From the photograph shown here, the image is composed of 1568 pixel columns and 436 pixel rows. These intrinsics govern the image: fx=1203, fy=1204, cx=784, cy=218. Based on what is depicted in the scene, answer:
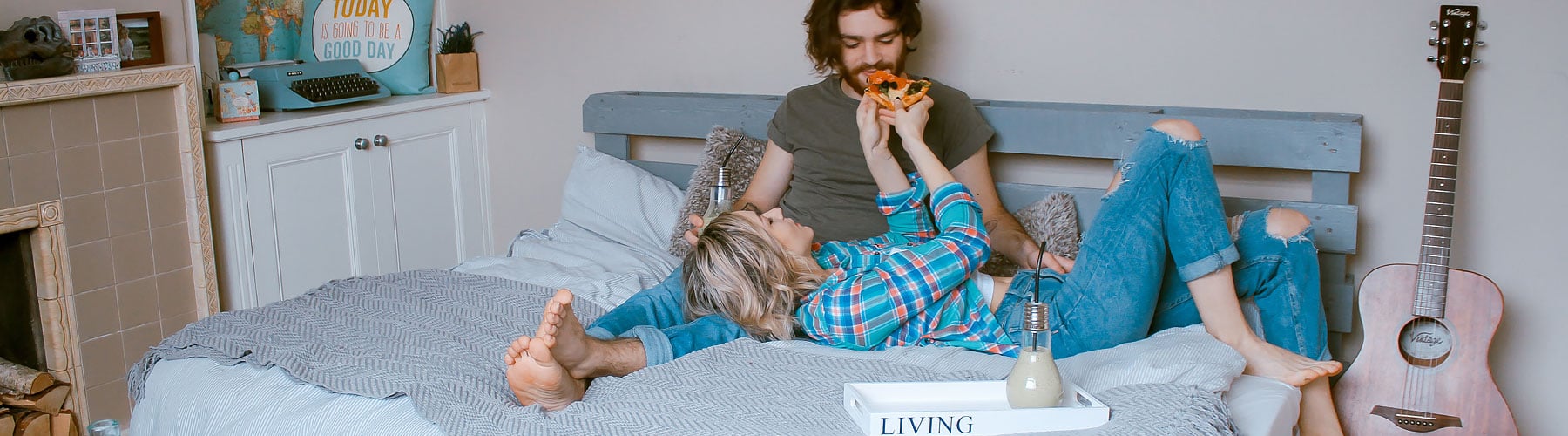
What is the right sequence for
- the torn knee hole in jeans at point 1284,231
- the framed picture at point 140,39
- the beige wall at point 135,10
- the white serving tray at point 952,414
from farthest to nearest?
the framed picture at point 140,39 → the beige wall at point 135,10 → the torn knee hole in jeans at point 1284,231 → the white serving tray at point 952,414

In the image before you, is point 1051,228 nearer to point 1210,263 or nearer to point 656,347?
point 1210,263

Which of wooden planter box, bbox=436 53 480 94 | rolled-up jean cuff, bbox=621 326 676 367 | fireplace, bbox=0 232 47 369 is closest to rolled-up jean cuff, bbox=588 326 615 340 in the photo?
rolled-up jean cuff, bbox=621 326 676 367

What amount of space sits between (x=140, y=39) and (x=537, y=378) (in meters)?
1.63

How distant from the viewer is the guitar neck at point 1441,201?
2.30 metres

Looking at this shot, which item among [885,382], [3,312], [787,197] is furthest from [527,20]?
[885,382]

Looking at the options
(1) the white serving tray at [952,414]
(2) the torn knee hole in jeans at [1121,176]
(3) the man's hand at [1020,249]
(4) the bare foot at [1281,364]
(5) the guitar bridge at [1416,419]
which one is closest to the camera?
(1) the white serving tray at [952,414]

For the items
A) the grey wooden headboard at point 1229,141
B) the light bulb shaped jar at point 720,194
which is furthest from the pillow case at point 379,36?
the light bulb shaped jar at point 720,194

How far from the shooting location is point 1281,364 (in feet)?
6.42

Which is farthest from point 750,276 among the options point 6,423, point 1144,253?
point 6,423

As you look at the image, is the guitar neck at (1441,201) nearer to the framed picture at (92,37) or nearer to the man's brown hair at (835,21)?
the man's brown hair at (835,21)

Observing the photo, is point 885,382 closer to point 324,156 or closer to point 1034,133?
point 1034,133

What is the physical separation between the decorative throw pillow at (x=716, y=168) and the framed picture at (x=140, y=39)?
1.26 metres

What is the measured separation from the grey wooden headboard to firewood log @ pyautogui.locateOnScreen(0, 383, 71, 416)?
1.54 metres

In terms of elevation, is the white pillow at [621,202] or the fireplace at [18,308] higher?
the white pillow at [621,202]
